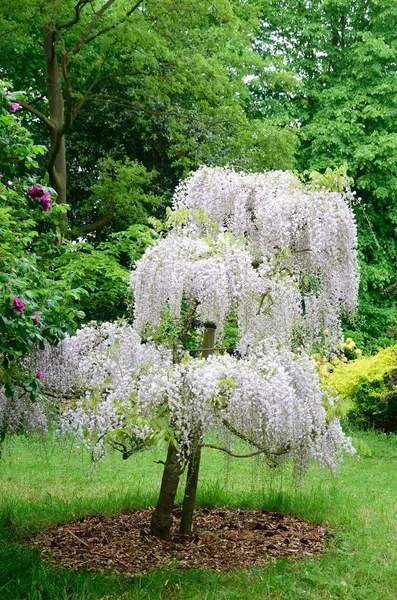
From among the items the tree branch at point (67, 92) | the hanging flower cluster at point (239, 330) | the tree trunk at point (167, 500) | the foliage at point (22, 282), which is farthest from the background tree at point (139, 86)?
the tree trunk at point (167, 500)

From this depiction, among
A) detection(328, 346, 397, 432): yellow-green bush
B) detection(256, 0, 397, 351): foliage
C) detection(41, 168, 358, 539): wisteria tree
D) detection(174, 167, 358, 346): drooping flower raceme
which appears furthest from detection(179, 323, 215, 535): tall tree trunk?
detection(256, 0, 397, 351): foliage

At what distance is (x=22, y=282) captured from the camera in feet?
11.6

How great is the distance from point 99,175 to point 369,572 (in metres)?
9.72

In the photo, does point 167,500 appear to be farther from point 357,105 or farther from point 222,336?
point 357,105

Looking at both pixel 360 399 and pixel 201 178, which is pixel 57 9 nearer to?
pixel 201 178

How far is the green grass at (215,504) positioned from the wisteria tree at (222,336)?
0.62m

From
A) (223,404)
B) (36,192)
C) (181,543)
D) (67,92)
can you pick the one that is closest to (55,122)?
(67,92)

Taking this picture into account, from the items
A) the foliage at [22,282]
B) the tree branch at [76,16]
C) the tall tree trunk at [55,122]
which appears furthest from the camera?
the tall tree trunk at [55,122]

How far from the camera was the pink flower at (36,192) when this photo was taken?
448cm

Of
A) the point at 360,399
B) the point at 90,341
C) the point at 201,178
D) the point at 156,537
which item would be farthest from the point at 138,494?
the point at 360,399

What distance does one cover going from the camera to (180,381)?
4203 mm

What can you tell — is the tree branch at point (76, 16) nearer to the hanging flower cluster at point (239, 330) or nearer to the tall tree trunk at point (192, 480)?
the hanging flower cluster at point (239, 330)

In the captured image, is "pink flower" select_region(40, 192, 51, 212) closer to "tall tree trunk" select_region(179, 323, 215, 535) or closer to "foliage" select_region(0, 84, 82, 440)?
"foliage" select_region(0, 84, 82, 440)

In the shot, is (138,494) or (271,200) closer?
(271,200)
